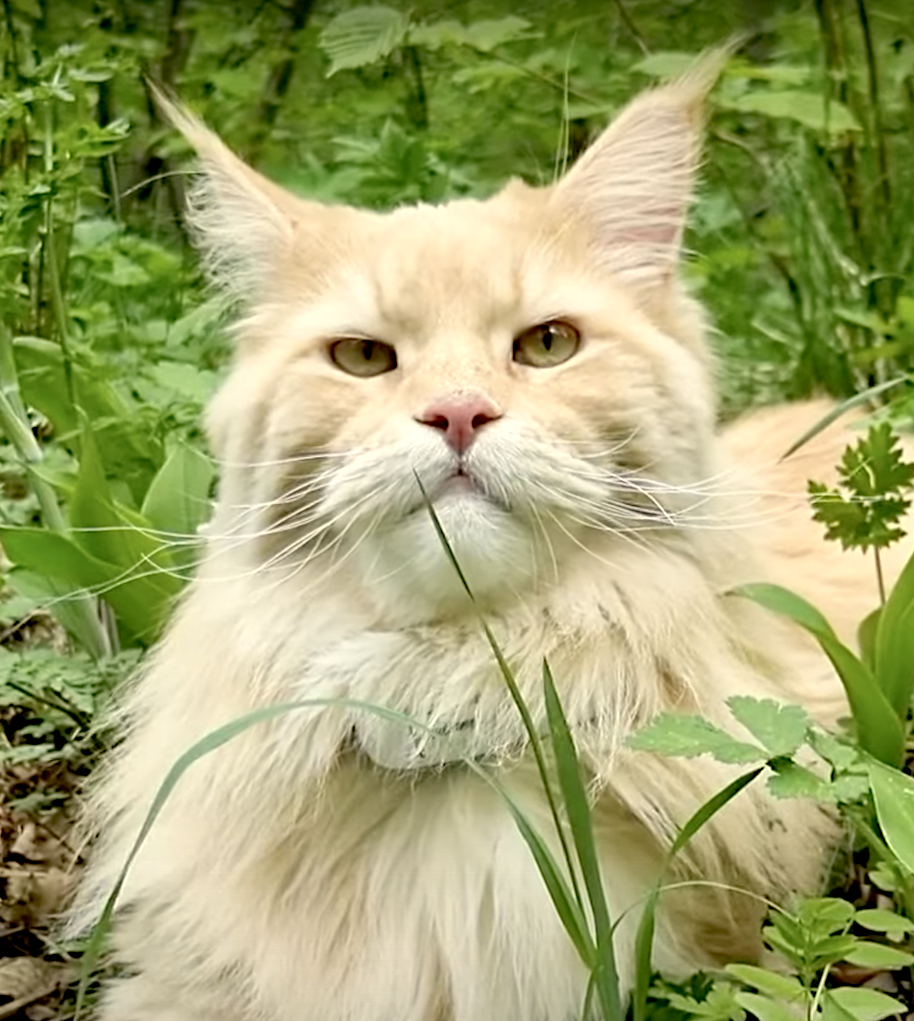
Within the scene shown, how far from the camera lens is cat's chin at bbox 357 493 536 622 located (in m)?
1.36

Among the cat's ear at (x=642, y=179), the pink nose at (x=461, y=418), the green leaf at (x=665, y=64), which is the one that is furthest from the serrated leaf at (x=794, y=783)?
the green leaf at (x=665, y=64)

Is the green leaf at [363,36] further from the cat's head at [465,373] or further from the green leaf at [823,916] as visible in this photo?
the green leaf at [823,916]

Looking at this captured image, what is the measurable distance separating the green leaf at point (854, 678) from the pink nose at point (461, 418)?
33cm

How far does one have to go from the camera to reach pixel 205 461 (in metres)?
2.08

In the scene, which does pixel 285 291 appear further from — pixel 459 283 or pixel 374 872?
pixel 374 872

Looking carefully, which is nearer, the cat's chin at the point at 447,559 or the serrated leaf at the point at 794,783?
the serrated leaf at the point at 794,783

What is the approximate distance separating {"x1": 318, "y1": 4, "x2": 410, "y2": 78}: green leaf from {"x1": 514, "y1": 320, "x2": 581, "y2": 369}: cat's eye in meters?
0.99

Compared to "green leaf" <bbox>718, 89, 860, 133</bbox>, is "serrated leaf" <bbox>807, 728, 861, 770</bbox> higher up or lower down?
lower down

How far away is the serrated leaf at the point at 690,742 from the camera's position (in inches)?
45.6

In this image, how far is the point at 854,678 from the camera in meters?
1.48

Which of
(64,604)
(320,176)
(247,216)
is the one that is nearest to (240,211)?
(247,216)

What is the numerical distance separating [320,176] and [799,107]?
1157 mm

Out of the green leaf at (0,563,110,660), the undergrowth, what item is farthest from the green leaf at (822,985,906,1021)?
the green leaf at (0,563,110,660)

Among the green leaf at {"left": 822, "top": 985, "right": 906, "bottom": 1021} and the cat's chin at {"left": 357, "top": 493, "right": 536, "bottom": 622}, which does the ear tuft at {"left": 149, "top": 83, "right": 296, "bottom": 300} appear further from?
the green leaf at {"left": 822, "top": 985, "right": 906, "bottom": 1021}
